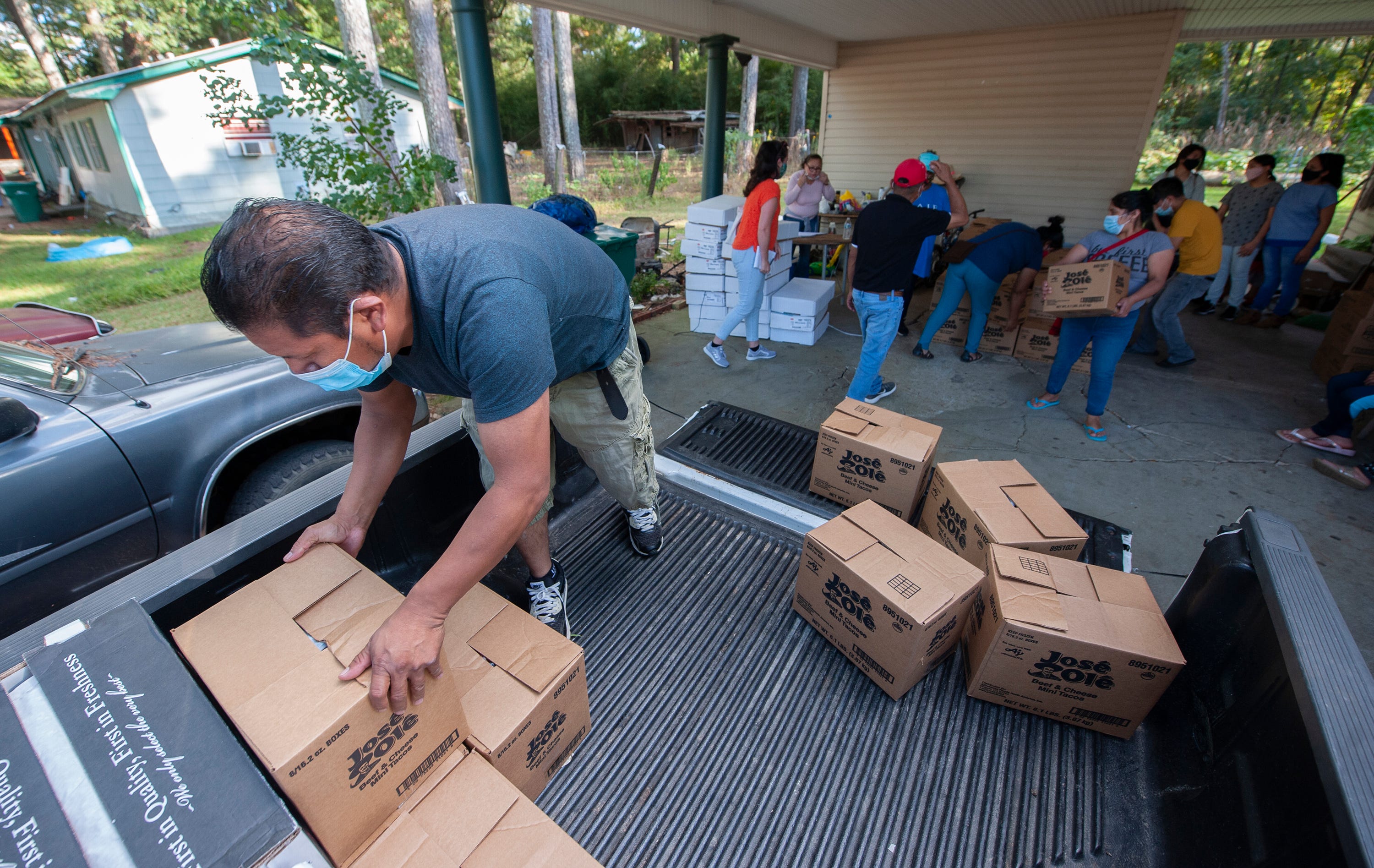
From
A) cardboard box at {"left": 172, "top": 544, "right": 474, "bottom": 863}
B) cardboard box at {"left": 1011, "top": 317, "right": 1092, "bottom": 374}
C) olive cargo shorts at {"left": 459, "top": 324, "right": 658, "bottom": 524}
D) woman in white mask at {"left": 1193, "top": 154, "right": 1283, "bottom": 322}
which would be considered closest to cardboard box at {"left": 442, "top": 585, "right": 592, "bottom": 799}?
cardboard box at {"left": 172, "top": 544, "right": 474, "bottom": 863}

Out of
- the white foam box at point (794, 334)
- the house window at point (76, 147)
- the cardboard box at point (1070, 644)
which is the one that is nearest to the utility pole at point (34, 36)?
the house window at point (76, 147)

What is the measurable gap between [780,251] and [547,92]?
12.9 m

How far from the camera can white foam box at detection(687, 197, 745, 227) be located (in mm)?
5082

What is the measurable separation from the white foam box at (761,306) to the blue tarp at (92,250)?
454 inches

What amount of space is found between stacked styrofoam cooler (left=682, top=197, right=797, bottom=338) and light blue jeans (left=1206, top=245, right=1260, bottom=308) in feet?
14.8

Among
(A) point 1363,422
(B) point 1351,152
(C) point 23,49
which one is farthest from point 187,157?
(B) point 1351,152

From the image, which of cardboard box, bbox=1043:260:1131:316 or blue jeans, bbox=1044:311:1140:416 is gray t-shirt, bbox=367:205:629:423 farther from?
blue jeans, bbox=1044:311:1140:416

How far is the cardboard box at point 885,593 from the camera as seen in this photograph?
1.74 meters

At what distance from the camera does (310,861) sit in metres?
0.88

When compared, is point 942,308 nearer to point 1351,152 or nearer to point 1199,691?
point 1199,691

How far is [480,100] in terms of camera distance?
3.82 metres

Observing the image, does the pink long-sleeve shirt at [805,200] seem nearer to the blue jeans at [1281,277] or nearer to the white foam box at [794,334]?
the white foam box at [794,334]

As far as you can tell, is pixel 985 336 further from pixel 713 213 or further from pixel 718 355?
pixel 713 213

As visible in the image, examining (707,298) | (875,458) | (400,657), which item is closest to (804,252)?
(707,298)
